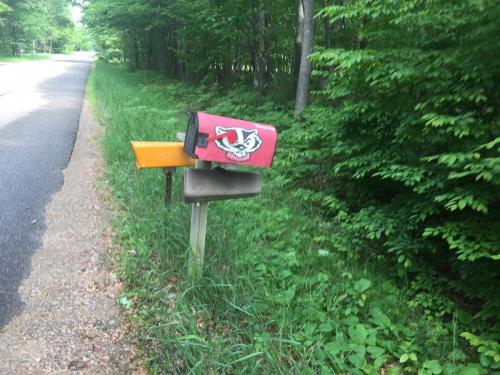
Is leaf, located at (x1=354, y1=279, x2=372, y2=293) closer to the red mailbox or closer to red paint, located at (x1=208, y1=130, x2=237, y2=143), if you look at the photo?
the red mailbox

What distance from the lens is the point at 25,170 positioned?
5.63 metres

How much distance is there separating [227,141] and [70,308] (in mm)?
1726

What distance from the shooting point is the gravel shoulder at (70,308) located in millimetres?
2398

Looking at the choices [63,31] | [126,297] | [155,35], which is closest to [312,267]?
[126,297]

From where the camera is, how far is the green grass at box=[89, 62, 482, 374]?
93.7 inches

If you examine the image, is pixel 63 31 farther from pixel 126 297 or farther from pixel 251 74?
pixel 126 297

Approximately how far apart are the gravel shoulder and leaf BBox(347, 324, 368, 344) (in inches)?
57.9

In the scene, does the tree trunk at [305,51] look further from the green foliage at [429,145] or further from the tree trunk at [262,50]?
the tree trunk at [262,50]

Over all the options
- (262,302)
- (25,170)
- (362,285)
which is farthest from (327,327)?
(25,170)

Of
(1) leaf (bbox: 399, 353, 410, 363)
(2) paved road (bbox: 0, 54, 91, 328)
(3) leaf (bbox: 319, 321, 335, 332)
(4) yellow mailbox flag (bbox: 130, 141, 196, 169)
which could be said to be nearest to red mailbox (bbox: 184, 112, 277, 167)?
(4) yellow mailbox flag (bbox: 130, 141, 196, 169)

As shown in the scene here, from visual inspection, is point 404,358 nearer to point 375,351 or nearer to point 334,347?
point 375,351

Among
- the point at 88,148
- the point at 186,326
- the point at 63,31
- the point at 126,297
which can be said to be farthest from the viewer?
the point at 63,31

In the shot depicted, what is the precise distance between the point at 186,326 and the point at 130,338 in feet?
1.29

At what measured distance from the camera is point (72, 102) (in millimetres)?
12406
